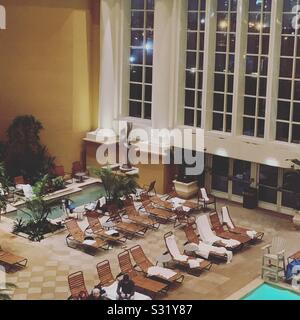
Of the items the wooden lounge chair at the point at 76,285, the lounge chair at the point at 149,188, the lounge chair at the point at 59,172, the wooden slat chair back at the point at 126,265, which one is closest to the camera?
the wooden lounge chair at the point at 76,285

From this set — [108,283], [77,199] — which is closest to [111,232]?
[108,283]

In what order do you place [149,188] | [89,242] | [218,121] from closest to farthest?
[89,242] < [149,188] < [218,121]

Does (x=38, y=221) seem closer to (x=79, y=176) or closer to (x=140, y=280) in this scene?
(x=140, y=280)

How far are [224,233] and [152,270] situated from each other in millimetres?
3851

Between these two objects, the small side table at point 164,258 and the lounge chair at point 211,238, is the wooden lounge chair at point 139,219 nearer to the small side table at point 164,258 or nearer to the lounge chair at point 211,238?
the lounge chair at point 211,238

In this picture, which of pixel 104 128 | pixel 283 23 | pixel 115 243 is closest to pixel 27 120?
pixel 104 128

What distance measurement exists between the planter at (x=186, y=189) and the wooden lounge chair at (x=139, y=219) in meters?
2.82

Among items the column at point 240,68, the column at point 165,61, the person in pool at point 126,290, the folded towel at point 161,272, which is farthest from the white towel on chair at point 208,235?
the column at point 165,61

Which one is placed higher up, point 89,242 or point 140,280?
point 89,242

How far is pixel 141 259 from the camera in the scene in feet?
55.5

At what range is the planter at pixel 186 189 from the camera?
76.6 ft

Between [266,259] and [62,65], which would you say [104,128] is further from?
[266,259]
